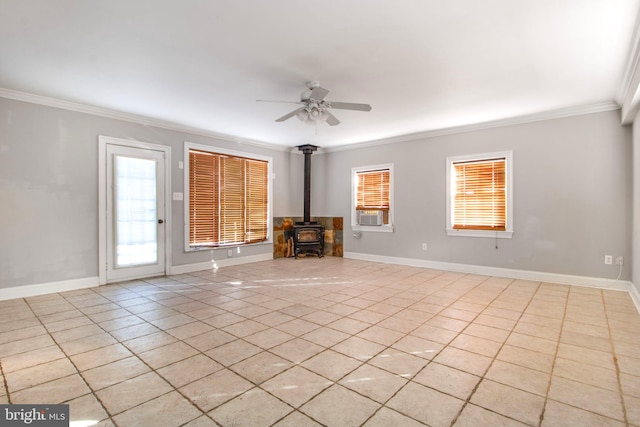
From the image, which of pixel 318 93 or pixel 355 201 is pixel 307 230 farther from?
pixel 318 93

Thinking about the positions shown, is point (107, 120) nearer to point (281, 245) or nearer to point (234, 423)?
point (281, 245)

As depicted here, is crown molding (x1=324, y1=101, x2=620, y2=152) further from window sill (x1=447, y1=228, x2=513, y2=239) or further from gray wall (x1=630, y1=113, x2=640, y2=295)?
window sill (x1=447, y1=228, x2=513, y2=239)

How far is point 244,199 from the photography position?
20.9ft

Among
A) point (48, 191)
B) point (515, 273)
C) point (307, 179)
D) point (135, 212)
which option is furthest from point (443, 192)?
point (48, 191)

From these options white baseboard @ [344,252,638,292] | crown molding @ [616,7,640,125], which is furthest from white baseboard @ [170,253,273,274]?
crown molding @ [616,7,640,125]

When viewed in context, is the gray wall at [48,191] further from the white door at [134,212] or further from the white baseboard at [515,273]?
the white baseboard at [515,273]

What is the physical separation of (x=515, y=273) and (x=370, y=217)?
→ 269 cm

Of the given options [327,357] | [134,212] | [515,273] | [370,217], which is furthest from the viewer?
[370,217]

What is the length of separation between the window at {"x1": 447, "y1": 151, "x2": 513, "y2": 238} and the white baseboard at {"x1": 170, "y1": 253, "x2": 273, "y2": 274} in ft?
12.2

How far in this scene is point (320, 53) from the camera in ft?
9.34

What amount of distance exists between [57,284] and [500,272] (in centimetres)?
635

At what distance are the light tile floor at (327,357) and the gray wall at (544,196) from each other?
26.6 inches

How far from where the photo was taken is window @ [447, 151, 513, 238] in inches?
195

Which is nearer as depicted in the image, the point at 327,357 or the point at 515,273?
the point at 327,357
